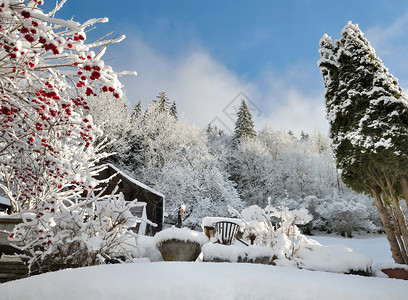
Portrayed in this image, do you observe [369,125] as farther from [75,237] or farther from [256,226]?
[75,237]

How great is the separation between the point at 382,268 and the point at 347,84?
551cm

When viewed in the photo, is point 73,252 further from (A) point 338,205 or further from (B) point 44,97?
(A) point 338,205

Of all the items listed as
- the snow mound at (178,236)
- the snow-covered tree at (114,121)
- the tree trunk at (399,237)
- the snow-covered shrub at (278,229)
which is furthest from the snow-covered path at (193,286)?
the snow-covered tree at (114,121)

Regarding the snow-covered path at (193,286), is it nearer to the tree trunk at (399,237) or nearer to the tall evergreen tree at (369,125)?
the tall evergreen tree at (369,125)

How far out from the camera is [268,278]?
2.10m

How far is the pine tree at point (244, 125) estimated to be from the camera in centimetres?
3166

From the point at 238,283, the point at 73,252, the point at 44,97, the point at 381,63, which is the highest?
the point at 381,63

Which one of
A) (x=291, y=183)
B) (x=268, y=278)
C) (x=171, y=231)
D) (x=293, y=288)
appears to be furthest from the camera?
(x=291, y=183)

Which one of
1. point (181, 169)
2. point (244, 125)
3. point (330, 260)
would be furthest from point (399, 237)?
point (244, 125)

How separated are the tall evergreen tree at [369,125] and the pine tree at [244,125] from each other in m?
21.8

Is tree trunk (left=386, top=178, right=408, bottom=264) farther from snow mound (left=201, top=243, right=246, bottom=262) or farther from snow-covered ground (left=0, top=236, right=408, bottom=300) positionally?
snow-covered ground (left=0, top=236, right=408, bottom=300)

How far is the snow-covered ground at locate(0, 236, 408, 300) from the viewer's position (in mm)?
1907

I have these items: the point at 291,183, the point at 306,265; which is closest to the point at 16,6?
A: the point at 306,265

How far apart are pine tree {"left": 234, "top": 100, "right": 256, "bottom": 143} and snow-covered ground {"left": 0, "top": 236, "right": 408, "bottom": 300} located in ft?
94.7
